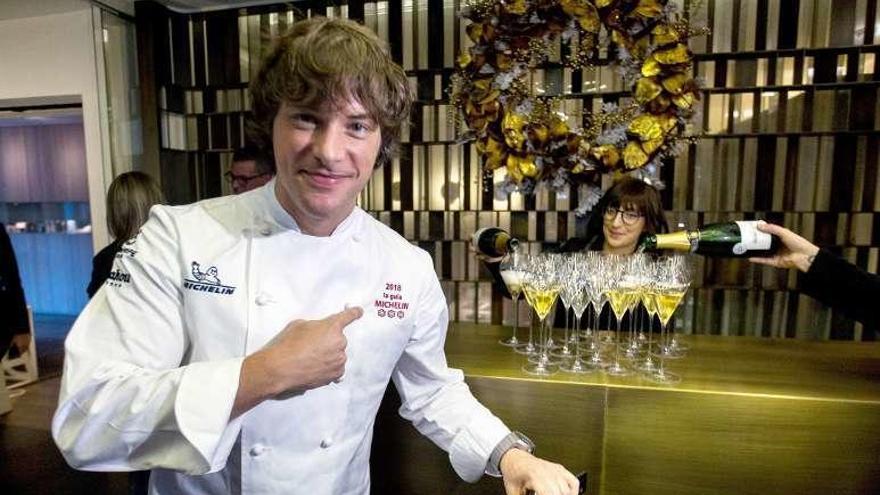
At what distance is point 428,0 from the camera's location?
A: 3.30 metres

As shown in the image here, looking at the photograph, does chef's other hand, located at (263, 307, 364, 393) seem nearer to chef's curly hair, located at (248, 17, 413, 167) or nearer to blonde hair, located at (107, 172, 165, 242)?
chef's curly hair, located at (248, 17, 413, 167)

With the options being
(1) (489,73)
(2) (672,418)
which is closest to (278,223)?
(2) (672,418)

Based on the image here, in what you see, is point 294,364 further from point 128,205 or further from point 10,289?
point 10,289

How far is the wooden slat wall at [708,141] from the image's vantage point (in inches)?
113

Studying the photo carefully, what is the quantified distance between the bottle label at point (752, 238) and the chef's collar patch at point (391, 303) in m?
1.14

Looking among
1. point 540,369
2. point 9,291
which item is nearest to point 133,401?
point 540,369

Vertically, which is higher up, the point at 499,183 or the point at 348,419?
the point at 499,183

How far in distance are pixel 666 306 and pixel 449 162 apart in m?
2.23

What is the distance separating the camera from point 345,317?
0.81m

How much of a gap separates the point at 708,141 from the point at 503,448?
271 cm

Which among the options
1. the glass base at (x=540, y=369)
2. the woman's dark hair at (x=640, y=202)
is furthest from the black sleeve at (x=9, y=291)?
the woman's dark hair at (x=640, y=202)

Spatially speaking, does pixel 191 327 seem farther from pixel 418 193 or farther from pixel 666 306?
pixel 418 193

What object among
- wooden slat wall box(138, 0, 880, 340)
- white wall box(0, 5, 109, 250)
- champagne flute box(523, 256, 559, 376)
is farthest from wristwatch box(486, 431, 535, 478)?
white wall box(0, 5, 109, 250)

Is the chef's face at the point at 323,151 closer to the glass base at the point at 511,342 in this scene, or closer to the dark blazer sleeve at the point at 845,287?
the glass base at the point at 511,342
